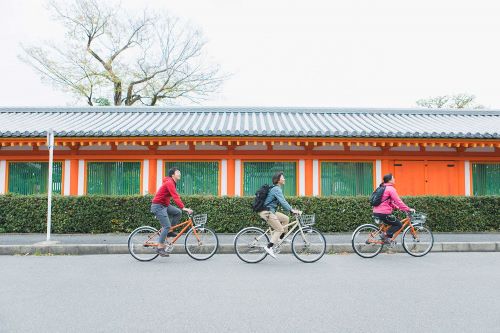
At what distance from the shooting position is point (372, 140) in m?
11.3

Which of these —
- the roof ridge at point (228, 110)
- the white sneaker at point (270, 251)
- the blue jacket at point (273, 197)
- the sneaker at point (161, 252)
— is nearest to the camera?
the white sneaker at point (270, 251)

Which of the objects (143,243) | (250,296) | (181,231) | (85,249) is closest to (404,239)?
(250,296)

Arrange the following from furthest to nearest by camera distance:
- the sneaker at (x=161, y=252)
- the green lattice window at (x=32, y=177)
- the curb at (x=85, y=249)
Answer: the green lattice window at (x=32, y=177)
the curb at (x=85, y=249)
the sneaker at (x=161, y=252)

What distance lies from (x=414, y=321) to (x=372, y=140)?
803cm

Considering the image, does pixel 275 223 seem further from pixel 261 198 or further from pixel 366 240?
pixel 366 240

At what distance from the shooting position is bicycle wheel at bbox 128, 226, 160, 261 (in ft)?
24.1

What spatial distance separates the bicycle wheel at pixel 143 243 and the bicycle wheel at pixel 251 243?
1.66 meters

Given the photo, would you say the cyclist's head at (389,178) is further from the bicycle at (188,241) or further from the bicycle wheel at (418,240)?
the bicycle at (188,241)

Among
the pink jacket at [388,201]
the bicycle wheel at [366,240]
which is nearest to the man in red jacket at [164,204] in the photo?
the bicycle wheel at [366,240]

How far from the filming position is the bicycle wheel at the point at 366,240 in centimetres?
774

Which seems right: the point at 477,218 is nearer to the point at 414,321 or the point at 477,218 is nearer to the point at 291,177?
the point at 291,177

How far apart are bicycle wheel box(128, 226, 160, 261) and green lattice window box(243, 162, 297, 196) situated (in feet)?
15.6

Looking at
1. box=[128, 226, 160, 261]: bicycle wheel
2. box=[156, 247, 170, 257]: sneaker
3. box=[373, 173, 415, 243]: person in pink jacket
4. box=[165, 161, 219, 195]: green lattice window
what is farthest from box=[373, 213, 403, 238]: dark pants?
box=[165, 161, 219, 195]: green lattice window

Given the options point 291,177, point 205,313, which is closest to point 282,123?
point 291,177
